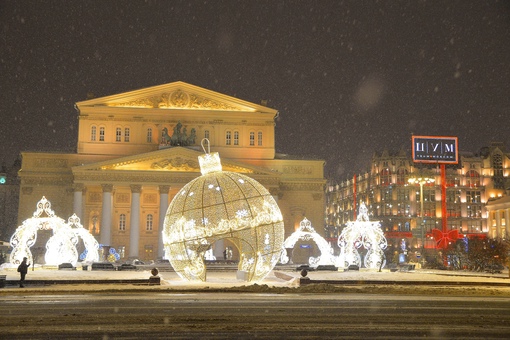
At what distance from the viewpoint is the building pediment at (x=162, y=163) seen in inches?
2623

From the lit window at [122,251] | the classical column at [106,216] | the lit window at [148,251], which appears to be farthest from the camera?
the lit window at [148,251]

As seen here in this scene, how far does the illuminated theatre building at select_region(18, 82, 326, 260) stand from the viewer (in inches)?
2768

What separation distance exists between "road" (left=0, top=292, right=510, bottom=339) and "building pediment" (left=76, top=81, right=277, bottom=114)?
53.3 metres

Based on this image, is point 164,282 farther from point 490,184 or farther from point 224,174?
point 490,184

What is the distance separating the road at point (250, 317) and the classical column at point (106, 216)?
145 feet

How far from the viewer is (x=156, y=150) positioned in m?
69.8

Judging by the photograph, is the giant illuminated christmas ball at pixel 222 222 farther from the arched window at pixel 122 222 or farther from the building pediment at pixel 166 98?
the arched window at pixel 122 222

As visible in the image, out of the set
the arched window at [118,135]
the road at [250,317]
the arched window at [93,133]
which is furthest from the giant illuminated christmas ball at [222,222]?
the arched window at [93,133]

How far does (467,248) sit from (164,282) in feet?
107

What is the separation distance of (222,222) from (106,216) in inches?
1691

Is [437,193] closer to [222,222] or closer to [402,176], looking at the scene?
[402,176]

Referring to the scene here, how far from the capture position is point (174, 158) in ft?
221

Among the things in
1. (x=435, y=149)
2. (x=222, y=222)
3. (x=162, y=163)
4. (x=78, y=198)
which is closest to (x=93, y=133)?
(x=78, y=198)

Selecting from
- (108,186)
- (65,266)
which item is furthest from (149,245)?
(65,266)
